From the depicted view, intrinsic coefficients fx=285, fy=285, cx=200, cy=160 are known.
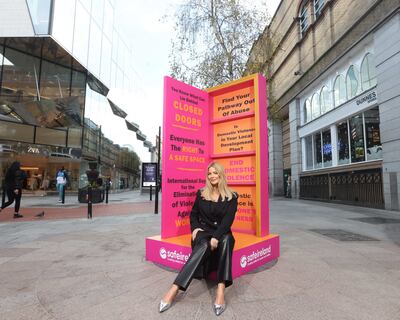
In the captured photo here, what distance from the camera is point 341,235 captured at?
645cm

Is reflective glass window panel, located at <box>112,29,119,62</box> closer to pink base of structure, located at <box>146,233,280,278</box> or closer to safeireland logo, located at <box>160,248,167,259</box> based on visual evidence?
pink base of structure, located at <box>146,233,280,278</box>

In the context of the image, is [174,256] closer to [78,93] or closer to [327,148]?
[327,148]

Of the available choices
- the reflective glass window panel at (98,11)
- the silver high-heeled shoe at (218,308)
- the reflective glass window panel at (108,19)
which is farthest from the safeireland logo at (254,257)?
the reflective glass window panel at (108,19)

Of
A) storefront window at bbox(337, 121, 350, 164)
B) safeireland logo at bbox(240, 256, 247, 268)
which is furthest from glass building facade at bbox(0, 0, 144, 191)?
safeireland logo at bbox(240, 256, 247, 268)

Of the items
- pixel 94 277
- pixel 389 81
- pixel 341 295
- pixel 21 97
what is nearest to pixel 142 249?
pixel 94 277

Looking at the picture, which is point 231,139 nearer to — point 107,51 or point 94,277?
point 94,277

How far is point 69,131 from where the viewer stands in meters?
25.2

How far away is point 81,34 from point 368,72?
20.6 meters

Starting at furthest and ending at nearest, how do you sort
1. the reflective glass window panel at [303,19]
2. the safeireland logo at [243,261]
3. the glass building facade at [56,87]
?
the glass building facade at [56,87]
the reflective glass window panel at [303,19]
the safeireland logo at [243,261]

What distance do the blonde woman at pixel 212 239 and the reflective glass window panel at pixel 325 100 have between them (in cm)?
1419

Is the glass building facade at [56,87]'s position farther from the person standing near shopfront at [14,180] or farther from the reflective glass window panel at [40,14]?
the person standing near shopfront at [14,180]

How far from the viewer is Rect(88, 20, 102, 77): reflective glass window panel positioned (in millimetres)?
24938

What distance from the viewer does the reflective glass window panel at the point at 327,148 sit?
1612 cm

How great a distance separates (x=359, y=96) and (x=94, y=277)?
13.3m
